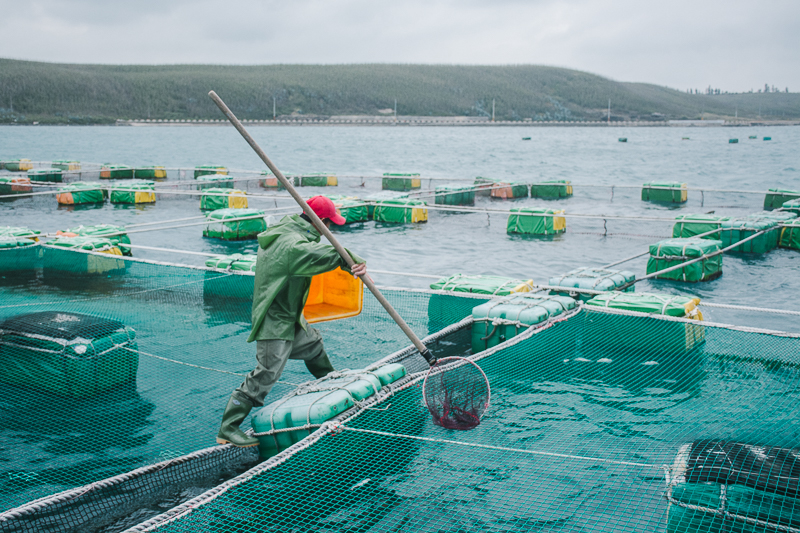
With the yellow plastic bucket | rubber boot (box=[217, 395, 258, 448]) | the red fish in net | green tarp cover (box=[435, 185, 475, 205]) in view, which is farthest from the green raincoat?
green tarp cover (box=[435, 185, 475, 205])

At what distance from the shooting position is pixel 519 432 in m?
8.30

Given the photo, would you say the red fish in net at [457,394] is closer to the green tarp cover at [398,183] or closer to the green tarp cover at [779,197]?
the green tarp cover at [779,197]

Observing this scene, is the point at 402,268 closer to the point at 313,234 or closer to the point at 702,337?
the point at 702,337

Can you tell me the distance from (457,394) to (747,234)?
61.2ft

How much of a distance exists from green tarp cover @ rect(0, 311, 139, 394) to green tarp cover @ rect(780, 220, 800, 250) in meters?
22.7

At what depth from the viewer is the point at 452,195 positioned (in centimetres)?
3366

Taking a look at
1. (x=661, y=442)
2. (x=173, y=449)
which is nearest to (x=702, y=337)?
(x=661, y=442)

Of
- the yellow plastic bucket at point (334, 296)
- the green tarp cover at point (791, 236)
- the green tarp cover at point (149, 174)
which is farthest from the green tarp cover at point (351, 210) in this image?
the green tarp cover at point (149, 174)

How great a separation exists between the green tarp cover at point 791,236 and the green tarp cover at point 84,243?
72.6ft

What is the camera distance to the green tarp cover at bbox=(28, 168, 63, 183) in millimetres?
39469

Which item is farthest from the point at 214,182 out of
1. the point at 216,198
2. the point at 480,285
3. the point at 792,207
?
the point at 792,207

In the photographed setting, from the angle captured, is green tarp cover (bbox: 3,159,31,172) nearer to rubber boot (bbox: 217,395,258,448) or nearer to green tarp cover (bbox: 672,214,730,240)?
green tarp cover (bbox: 672,214,730,240)

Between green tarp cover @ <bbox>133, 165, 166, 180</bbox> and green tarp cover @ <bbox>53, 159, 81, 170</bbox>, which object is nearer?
green tarp cover @ <bbox>133, 165, 166, 180</bbox>

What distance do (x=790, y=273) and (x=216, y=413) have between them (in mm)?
18604
